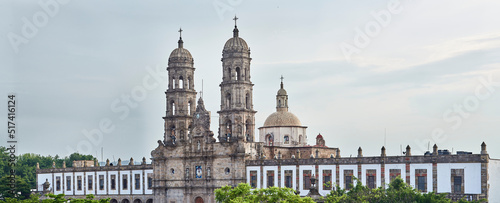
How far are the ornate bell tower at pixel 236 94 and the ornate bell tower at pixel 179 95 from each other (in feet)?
22.3

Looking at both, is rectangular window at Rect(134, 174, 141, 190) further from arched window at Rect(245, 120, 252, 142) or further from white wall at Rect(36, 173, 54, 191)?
arched window at Rect(245, 120, 252, 142)

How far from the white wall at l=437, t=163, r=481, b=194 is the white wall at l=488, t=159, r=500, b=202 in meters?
1.29

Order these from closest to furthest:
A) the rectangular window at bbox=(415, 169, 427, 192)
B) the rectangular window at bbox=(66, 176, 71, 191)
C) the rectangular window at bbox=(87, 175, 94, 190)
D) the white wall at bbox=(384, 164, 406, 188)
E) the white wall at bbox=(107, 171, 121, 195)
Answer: the rectangular window at bbox=(415, 169, 427, 192)
the white wall at bbox=(384, 164, 406, 188)
the white wall at bbox=(107, 171, 121, 195)
the rectangular window at bbox=(87, 175, 94, 190)
the rectangular window at bbox=(66, 176, 71, 191)

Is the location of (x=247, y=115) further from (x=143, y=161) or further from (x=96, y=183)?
(x=96, y=183)

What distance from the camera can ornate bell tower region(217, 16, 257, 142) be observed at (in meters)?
78.4

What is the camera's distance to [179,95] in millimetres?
84812

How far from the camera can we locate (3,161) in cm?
12581

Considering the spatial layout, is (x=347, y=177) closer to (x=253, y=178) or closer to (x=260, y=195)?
(x=253, y=178)

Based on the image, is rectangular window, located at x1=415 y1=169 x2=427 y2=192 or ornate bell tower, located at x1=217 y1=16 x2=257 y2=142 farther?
ornate bell tower, located at x1=217 y1=16 x2=257 y2=142

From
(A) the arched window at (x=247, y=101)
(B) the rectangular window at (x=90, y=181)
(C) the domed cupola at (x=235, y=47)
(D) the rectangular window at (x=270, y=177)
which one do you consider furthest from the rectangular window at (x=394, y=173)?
(B) the rectangular window at (x=90, y=181)

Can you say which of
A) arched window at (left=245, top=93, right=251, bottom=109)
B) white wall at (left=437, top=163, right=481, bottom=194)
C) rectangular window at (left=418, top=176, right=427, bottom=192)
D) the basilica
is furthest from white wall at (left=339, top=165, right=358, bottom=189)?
arched window at (left=245, top=93, right=251, bottom=109)

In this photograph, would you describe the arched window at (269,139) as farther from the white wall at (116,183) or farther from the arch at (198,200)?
the white wall at (116,183)

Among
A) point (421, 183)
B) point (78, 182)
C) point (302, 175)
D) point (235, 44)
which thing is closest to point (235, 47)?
point (235, 44)

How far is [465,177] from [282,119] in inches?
1106
